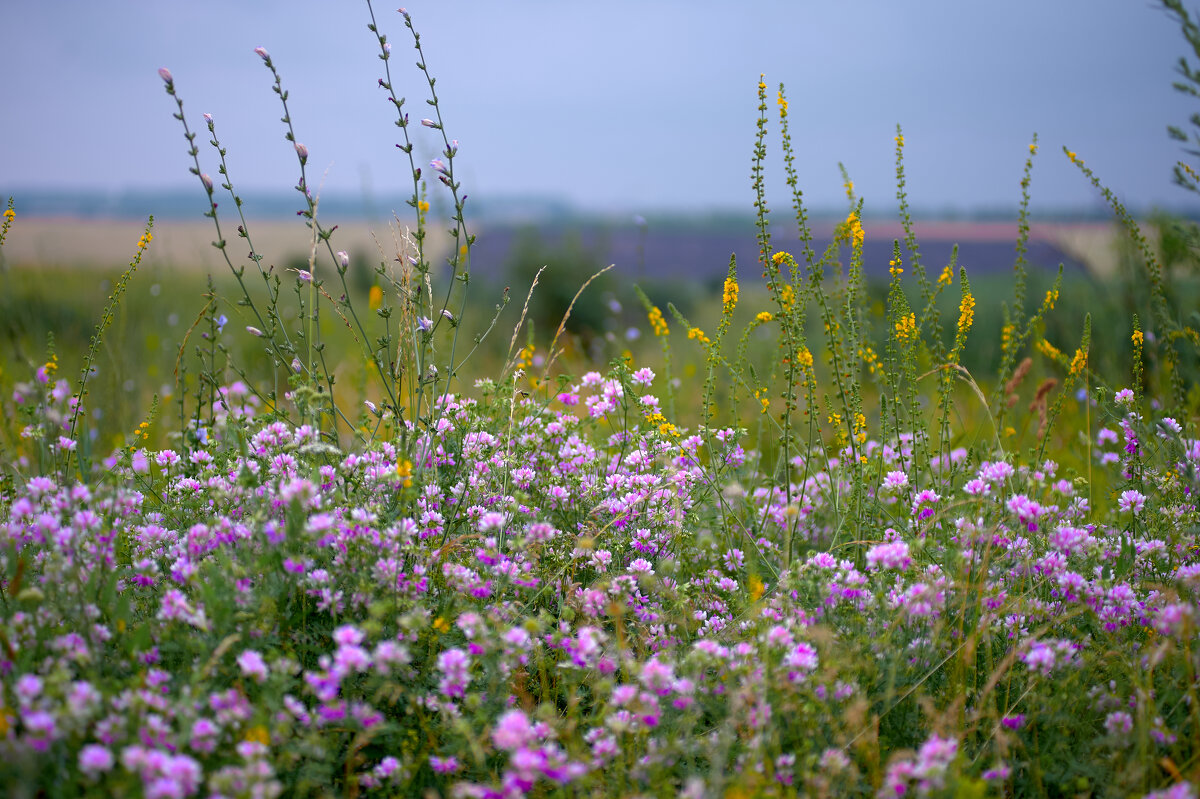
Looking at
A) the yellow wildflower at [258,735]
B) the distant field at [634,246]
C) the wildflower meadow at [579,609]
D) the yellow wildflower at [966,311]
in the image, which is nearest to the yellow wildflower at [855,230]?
the wildflower meadow at [579,609]

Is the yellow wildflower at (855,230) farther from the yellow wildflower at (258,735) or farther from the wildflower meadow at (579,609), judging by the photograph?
the yellow wildflower at (258,735)

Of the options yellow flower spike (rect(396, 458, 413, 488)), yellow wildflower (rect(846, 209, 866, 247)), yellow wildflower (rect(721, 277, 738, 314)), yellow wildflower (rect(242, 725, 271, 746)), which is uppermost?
yellow wildflower (rect(846, 209, 866, 247))

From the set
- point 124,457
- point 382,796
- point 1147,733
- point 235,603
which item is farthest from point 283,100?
point 1147,733

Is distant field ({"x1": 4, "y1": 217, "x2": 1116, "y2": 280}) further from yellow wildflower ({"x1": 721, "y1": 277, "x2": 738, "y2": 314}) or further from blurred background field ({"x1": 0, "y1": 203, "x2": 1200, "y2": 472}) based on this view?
yellow wildflower ({"x1": 721, "y1": 277, "x2": 738, "y2": 314})

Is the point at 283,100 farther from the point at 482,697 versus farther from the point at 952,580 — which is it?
the point at 952,580

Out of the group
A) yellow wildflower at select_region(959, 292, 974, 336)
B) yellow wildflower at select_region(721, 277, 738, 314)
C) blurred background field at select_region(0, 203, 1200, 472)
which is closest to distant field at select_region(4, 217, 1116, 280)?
blurred background field at select_region(0, 203, 1200, 472)

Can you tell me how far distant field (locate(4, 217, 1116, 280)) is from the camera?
6.19m

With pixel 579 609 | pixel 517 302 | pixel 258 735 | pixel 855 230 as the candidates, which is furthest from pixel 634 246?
pixel 258 735

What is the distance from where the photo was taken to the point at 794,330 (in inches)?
114

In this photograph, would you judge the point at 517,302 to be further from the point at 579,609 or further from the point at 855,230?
the point at 579,609

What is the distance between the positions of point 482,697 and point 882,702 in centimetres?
105

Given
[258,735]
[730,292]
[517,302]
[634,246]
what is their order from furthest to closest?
1. [634,246]
2. [517,302]
3. [730,292]
4. [258,735]

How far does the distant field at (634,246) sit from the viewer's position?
6.19 meters

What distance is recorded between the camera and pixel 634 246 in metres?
13.6
